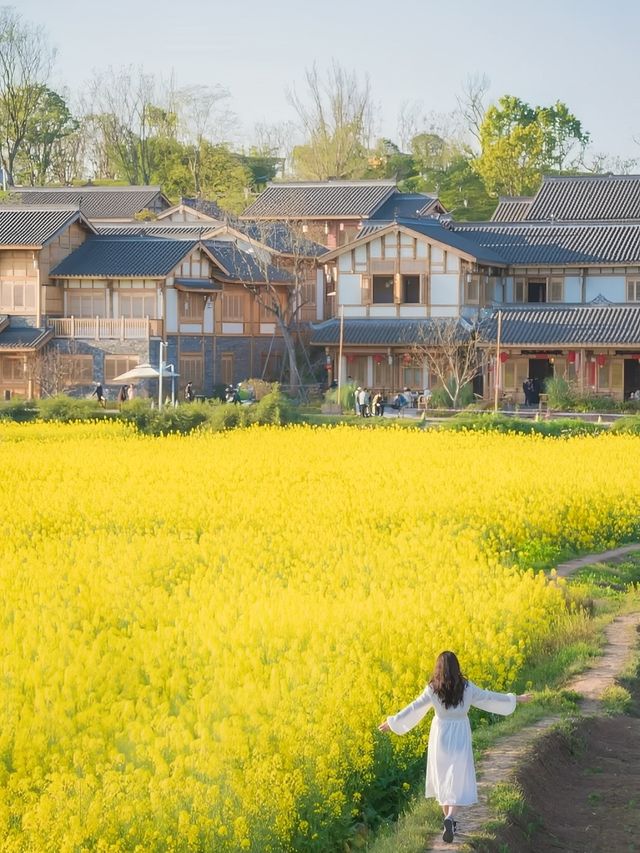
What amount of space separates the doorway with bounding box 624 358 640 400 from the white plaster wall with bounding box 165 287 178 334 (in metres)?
15.0

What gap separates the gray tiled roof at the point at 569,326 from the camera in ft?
149

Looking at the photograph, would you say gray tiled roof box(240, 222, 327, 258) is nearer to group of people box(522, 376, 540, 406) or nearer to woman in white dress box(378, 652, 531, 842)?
group of people box(522, 376, 540, 406)

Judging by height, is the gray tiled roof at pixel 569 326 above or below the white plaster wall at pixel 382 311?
below

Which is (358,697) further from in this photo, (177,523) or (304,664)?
(177,523)

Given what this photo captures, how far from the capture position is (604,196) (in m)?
55.0

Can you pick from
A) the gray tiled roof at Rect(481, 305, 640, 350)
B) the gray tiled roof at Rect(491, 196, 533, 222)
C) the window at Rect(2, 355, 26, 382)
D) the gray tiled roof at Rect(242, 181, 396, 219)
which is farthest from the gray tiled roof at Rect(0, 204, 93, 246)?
the gray tiled roof at Rect(491, 196, 533, 222)

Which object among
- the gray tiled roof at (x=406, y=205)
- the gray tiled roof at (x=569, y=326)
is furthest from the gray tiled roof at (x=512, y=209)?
the gray tiled roof at (x=569, y=326)

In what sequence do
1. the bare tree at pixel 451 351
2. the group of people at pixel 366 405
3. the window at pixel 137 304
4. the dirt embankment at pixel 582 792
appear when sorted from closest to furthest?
the dirt embankment at pixel 582 792 → the group of people at pixel 366 405 → the bare tree at pixel 451 351 → the window at pixel 137 304

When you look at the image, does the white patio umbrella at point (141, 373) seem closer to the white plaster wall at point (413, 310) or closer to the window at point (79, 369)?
the window at point (79, 369)

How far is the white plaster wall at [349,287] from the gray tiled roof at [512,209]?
10.4m

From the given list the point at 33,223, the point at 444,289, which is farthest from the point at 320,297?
the point at 33,223

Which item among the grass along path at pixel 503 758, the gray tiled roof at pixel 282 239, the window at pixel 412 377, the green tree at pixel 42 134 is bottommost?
the grass along path at pixel 503 758

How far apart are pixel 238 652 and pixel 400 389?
3756 centimetres

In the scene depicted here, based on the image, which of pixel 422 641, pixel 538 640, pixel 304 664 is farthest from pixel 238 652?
pixel 538 640
